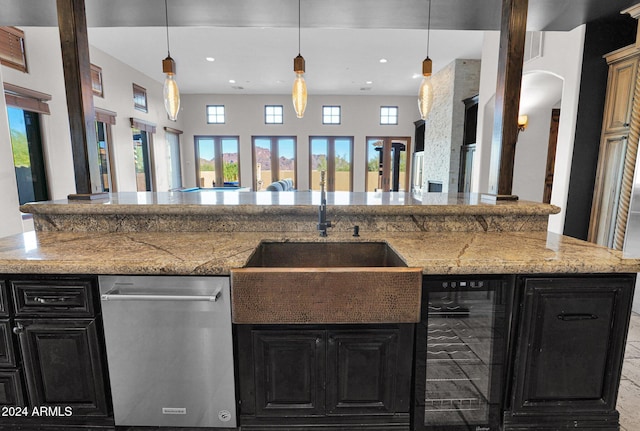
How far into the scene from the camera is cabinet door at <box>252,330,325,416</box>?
131 centimetres

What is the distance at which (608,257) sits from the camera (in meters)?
1.37

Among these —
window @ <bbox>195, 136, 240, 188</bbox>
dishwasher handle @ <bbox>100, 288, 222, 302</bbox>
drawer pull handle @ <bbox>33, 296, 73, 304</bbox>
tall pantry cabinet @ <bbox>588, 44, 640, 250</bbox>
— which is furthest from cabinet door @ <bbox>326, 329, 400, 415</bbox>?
window @ <bbox>195, 136, 240, 188</bbox>

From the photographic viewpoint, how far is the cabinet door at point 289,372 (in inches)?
51.8

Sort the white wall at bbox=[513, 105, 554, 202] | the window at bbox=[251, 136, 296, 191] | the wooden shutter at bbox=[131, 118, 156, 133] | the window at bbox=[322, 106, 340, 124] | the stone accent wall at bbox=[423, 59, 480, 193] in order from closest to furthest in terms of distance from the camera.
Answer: the white wall at bbox=[513, 105, 554, 202]
the stone accent wall at bbox=[423, 59, 480, 193]
the wooden shutter at bbox=[131, 118, 156, 133]
the window at bbox=[322, 106, 340, 124]
the window at bbox=[251, 136, 296, 191]

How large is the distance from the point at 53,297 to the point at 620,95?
4471 millimetres

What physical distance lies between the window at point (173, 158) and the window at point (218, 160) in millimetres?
529

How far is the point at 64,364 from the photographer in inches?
53.5

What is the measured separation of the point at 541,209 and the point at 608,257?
0.54 meters

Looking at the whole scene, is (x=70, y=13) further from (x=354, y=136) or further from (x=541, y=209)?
(x=354, y=136)

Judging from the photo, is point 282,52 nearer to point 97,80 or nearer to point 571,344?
point 97,80

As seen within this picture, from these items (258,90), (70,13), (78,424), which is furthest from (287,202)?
(258,90)

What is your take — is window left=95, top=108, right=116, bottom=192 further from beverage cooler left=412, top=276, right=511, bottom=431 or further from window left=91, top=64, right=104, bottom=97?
beverage cooler left=412, top=276, right=511, bottom=431

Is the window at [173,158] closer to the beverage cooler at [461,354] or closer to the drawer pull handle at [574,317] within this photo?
the beverage cooler at [461,354]

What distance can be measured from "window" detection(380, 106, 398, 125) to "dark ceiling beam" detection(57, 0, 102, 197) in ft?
27.8
